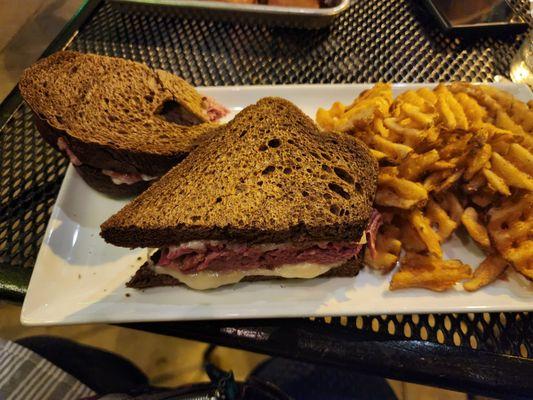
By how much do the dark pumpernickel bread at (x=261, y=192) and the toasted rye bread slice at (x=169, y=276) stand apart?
0.35 ft

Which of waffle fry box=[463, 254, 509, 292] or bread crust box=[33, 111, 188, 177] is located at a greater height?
bread crust box=[33, 111, 188, 177]

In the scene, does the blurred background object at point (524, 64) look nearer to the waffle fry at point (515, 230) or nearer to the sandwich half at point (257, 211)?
the waffle fry at point (515, 230)

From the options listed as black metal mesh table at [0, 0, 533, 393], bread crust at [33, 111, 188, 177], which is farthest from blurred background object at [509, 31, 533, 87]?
bread crust at [33, 111, 188, 177]

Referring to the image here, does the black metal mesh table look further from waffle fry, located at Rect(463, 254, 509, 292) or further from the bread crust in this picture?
the bread crust

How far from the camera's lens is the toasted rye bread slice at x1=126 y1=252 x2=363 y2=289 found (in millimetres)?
1267

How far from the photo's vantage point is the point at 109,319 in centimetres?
119

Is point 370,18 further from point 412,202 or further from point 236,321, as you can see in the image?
point 236,321

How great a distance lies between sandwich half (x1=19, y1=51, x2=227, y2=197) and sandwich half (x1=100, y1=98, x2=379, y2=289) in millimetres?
175

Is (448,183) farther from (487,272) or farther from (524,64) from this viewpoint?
(524,64)

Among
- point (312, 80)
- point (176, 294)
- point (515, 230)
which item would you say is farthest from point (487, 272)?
point (312, 80)

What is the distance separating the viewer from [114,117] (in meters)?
1.48

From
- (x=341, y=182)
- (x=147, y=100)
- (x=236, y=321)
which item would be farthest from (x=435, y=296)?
(x=147, y=100)

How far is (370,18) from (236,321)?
73.6 inches

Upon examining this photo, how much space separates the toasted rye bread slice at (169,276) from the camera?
127 cm
